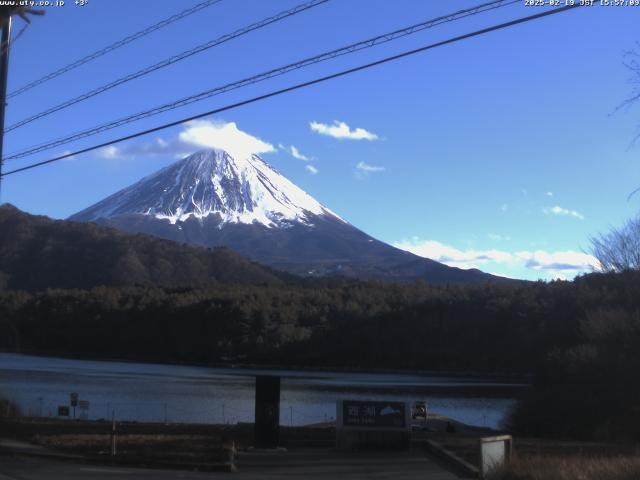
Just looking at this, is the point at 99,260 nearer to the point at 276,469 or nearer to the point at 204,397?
the point at 204,397

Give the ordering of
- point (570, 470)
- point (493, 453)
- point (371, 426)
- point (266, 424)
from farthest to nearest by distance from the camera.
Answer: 1. point (371, 426)
2. point (266, 424)
3. point (493, 453)
4. point (570, 470)

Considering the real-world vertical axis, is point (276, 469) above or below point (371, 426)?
below

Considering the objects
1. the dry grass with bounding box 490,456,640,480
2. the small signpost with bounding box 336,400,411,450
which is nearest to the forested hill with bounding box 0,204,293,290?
the small signpost with bounding box 336,400,411,450

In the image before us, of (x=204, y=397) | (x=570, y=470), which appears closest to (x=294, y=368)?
(x=204, y=397)

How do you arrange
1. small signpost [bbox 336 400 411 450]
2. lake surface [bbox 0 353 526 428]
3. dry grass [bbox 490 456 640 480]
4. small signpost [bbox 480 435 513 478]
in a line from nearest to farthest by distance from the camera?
1. dry grass [bbox 490 456 640 480]
2. small signpost [bbox 480 435 513 478]
3. small signpost [bbox 336 400 411 450]
4. lake surface [bbox 0 353 526 428]

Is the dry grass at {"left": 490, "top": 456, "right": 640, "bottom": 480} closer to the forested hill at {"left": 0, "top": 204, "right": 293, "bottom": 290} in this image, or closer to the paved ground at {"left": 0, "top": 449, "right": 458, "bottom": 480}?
the paved ground at {"left": 0, "top": 449, "right": 458, "bottom": 480}

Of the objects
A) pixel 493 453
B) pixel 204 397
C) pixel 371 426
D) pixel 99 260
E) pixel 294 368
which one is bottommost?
pixel 493 453
